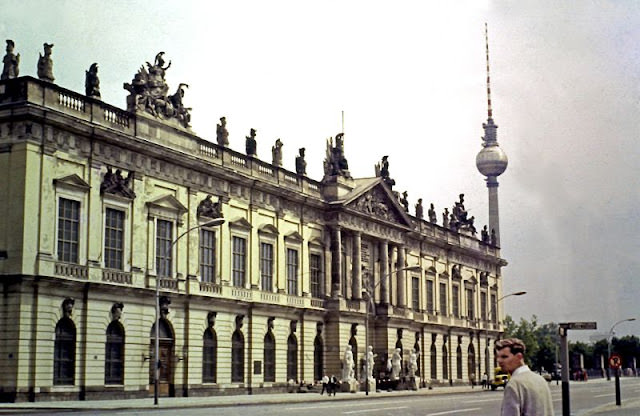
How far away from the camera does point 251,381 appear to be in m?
52.6

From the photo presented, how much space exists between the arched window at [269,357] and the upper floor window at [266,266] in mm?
2863

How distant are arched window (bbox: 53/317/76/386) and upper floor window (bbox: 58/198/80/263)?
2763 mm

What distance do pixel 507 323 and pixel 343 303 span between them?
313 ft

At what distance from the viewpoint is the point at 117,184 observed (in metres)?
43.2

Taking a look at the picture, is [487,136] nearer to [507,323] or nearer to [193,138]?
[507,323]

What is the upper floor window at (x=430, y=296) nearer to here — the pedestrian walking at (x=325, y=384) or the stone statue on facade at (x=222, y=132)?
the pedestrian walking at (x=325, y=384)

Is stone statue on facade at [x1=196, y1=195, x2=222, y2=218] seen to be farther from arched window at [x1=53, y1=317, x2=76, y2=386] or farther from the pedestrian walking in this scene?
the pedestrian walking

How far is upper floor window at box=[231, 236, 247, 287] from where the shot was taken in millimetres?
52531

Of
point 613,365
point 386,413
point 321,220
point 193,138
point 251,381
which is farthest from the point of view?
point 321,220

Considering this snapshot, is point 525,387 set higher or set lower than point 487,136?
lower

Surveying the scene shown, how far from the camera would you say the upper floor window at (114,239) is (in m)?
42.6

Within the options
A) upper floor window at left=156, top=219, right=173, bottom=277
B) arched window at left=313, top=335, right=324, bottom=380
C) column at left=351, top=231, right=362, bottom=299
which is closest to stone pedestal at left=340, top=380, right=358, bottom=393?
arched window at left=313, top=335, right=324, bottom=380

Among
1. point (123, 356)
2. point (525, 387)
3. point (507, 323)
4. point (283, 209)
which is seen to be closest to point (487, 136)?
point (507, 323)

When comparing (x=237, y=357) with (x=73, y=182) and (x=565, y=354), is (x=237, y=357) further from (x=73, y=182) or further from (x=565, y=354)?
(x=565, y=354)
